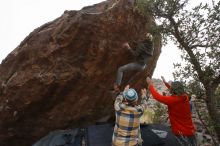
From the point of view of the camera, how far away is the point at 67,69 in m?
11.6

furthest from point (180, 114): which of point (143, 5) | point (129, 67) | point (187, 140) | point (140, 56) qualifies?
point (143, 5)

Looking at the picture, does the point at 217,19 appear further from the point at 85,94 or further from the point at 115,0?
the point at 85,94

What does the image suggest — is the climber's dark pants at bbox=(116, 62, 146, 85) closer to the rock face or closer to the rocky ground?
the rock face

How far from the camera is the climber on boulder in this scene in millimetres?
10648

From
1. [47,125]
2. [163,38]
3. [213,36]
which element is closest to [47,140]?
[47,125]

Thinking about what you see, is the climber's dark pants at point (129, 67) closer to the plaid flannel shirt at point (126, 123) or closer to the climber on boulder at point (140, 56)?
the climber on boulder at point (140, 56)

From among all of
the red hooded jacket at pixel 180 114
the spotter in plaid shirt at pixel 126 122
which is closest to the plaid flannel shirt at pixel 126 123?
the spotter in plaid shirt at pixel 126 122

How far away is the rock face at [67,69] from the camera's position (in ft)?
37.8

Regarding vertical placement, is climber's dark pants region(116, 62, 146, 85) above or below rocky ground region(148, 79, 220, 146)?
above

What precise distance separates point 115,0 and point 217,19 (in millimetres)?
3740

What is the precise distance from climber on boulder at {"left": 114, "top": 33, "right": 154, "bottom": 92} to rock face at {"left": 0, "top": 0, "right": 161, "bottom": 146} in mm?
725

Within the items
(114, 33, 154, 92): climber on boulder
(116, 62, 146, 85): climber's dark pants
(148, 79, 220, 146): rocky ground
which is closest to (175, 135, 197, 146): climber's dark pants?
(148, 79, 220, 146): rocky ground

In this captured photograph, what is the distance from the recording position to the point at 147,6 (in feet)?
33.9

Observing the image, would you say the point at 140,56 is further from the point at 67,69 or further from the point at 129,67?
the point at 67,69
